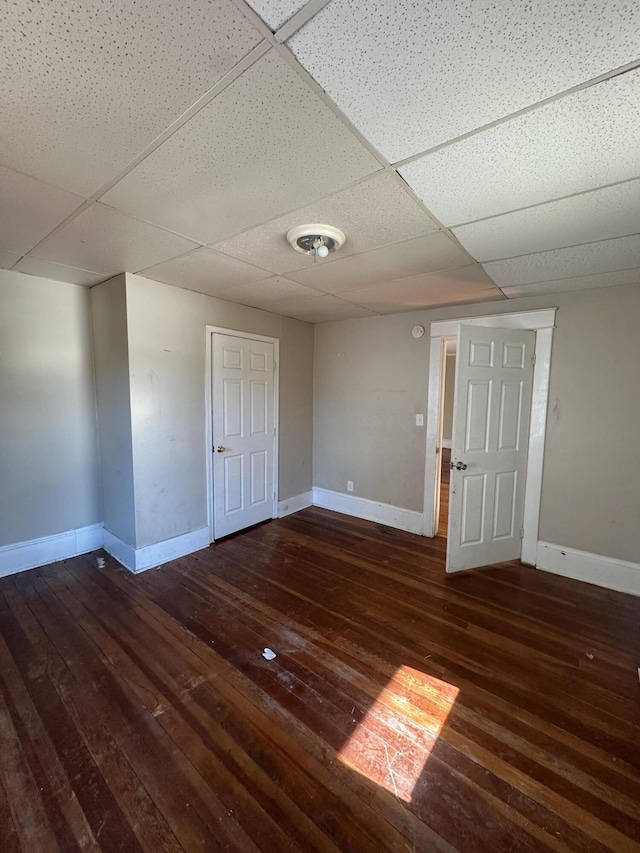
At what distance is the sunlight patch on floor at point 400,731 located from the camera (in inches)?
54.3

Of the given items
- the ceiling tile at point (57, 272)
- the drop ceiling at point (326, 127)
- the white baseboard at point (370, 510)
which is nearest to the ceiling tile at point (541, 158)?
the drop ceiling at point (326, 127)

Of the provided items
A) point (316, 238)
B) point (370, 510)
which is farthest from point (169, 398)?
point (370, 510)

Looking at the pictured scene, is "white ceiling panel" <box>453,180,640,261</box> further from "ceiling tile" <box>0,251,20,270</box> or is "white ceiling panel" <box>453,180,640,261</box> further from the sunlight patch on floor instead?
"ceiling tile" <box>0,251,20,270</box>

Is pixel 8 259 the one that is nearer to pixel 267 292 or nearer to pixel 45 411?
pixel 45 411

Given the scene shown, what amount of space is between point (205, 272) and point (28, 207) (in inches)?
41.8

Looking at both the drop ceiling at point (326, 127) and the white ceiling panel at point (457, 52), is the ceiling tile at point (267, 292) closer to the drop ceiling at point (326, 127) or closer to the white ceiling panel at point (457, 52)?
the drop ceiling at point (326, 127)

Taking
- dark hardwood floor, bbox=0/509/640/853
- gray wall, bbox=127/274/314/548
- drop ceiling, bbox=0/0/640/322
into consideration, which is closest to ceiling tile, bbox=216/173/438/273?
drop ceiling, bbox=0/0/640/322

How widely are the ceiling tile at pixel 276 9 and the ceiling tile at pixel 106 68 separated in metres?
0.04

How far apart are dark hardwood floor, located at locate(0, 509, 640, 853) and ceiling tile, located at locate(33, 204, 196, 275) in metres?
2.40

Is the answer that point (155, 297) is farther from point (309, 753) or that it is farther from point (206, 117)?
point (309, 753)

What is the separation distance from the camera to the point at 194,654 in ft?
6.53

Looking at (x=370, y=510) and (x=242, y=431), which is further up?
(x=242, y=431)

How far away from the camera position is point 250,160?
1292 millimetres

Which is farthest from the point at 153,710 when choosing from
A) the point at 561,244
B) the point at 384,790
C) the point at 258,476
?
the point at 561,244
